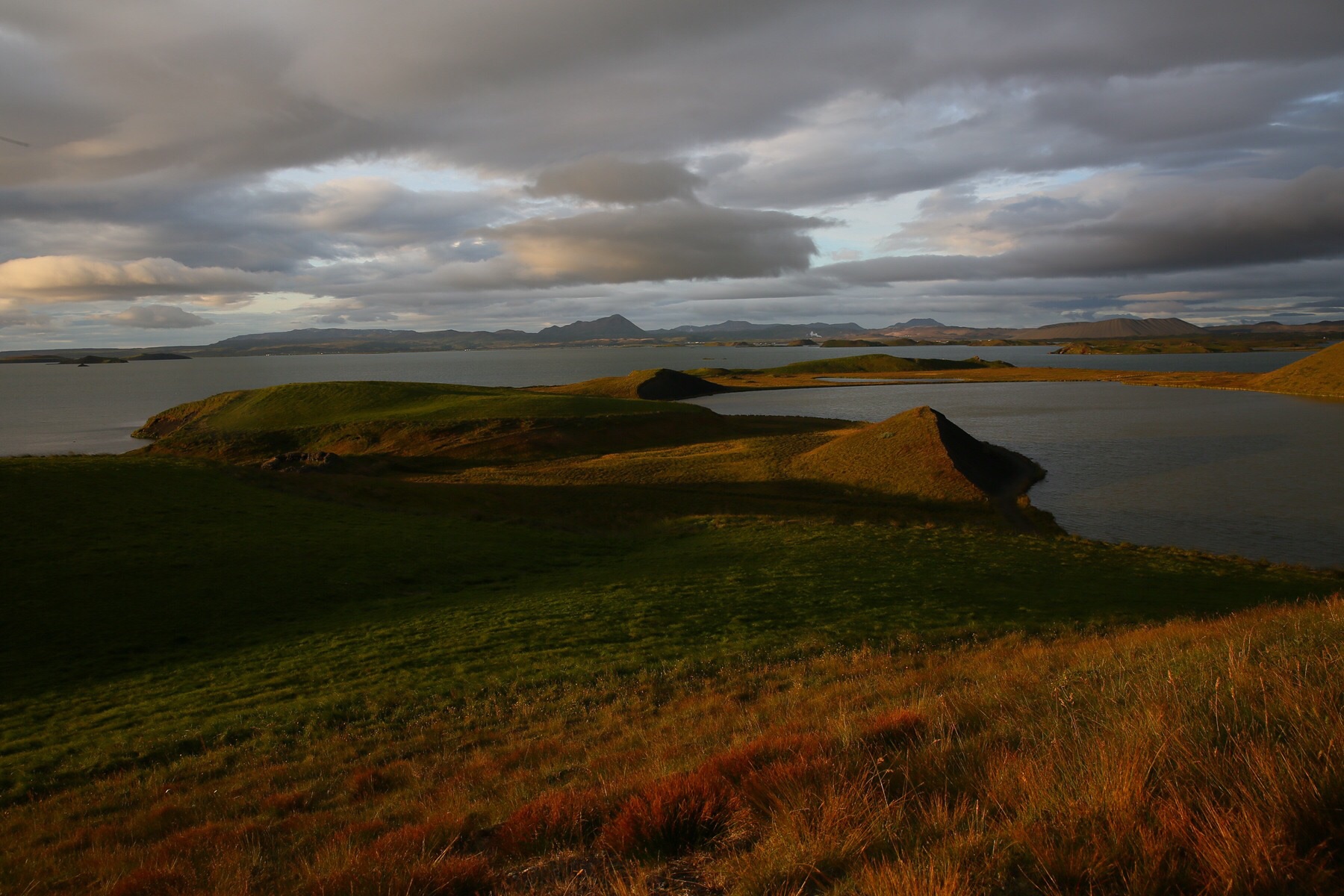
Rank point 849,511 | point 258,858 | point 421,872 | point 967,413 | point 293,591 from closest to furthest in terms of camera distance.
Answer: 1. point 421,872
2. point 258,858
3. point 293,591
4. point 849,511
5. point 967,413

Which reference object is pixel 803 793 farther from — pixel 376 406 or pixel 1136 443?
pixel 376 406

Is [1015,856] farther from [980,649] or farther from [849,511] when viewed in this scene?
[849,511]

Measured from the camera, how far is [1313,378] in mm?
109750

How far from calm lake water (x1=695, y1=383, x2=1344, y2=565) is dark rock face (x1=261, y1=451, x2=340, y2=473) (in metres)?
45.8

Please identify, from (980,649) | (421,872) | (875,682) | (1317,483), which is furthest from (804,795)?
(1317,483)

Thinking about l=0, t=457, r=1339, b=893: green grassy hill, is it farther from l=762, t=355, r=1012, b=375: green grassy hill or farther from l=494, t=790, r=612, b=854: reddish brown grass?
l=762, t=355, r=1012, b=375: green grassy hill

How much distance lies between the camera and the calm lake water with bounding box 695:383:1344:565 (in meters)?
35.7

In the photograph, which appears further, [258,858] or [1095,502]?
[1095,502]

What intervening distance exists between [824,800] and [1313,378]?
14629 cm

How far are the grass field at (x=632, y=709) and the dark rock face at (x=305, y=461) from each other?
47.9 feet

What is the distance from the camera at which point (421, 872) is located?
17.5 ft

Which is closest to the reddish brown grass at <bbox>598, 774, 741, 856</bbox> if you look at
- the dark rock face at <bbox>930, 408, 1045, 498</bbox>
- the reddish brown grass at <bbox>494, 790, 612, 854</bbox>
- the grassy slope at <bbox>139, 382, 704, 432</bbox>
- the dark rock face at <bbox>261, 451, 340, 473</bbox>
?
the reddish brown grass at <bbox>494, 790, 612, 854</bbox>

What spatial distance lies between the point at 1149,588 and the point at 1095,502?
917 inches

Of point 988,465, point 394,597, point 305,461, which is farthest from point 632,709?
point 988,465
